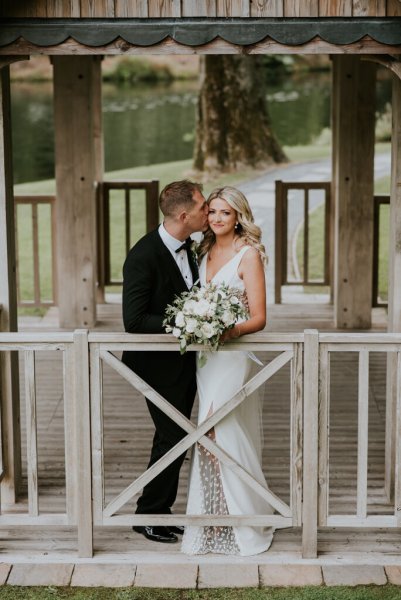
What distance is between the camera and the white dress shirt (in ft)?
16.8

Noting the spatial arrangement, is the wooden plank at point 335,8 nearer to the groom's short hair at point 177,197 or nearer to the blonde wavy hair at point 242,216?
the blonde wavy hair at point 242,216

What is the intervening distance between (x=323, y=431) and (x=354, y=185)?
4.40 metres

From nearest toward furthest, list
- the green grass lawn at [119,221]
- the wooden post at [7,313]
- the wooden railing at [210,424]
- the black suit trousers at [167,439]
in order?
the wooden railing at [210,424] < the black suit trousers at [167,439] < the wooden post at [7,313] < the green grass lawn at [119,221]

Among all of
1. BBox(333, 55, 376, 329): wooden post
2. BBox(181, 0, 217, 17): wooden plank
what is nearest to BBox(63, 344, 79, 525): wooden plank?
BBox(181, 0, 217, 17): wooden plank

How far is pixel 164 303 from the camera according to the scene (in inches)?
201

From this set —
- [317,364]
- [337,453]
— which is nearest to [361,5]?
[317,364]

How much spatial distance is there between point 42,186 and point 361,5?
15.4 m

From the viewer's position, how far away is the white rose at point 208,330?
15.2ft

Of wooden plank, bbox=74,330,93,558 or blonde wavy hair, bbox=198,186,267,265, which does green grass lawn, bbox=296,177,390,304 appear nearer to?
blonde wavy hair, bbox=198,186,267,265

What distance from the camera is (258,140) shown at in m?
20.8

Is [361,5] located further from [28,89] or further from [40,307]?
[28,89]

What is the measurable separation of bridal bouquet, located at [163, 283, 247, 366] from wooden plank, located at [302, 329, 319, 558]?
39 centimetres

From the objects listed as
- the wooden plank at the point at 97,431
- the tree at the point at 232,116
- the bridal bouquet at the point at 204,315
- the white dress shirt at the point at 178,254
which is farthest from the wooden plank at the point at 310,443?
the tree at the point at 232,116

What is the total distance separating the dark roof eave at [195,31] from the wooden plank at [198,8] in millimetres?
35
